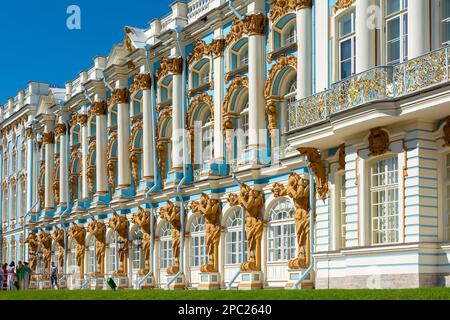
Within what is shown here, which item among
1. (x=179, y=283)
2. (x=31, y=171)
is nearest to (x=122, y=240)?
(x=179, y=283)

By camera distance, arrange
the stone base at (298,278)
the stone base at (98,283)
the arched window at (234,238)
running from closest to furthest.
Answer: the stone base at (298,278) < the arched window at (234,238) < the stone base at (98,283)

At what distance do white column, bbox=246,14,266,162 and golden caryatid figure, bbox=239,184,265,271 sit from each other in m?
1.13

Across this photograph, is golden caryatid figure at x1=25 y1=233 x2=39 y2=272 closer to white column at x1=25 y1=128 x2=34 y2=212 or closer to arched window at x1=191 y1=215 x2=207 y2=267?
white column at x1=25 y1=128 x2=34 y2=212

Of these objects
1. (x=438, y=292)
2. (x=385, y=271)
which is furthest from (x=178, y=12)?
(x=438, y=292)

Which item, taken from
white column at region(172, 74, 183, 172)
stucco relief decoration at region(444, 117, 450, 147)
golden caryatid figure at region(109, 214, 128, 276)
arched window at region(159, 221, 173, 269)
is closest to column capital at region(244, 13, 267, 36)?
white column at region(172, 74, 183, 172)

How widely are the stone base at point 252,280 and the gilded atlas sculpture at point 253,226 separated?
0.16 metres

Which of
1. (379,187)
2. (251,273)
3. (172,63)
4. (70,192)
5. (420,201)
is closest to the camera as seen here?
(420,201)

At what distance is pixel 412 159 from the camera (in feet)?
65.1

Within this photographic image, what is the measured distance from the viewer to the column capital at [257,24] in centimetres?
2859

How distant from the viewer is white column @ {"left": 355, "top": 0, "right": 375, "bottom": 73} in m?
21.4

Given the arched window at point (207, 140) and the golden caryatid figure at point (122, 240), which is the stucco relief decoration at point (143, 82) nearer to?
the arched window at point (207, 140)

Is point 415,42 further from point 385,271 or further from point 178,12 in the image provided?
point 178,12

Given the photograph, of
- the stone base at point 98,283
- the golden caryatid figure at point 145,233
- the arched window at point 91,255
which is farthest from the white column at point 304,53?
the arched window at point 91,255

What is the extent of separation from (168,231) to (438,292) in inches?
825
